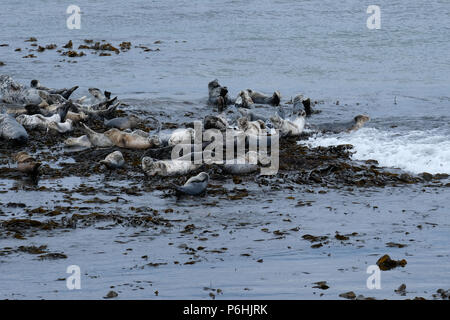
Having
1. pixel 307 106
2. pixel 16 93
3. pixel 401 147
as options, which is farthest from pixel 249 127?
pixel 16 93

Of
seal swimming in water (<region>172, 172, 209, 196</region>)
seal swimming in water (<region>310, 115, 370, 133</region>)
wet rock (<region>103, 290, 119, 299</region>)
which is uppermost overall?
seal swimming in water (<region>310, 115, 370, 133</region>)

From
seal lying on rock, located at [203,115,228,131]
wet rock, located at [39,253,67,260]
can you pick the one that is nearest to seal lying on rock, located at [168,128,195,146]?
seal lying on rock, located at [203,115,228,131]

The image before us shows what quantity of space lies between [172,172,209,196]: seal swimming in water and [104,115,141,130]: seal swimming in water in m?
3.24

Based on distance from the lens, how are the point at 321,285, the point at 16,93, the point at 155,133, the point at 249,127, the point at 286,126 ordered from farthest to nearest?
the point at 16,93 < the point at 155,133 < the point at 286,126 < the point at 249,127 < the point at 321,285

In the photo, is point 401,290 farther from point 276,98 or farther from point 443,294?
point 276,98

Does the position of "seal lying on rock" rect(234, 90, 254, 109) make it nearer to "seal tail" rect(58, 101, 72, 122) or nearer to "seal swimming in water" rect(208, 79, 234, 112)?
"seal swimming in water" rect(208, 79, 234, 112)

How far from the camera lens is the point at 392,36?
21391 millimetres

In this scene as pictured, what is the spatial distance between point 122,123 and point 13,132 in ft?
5.79

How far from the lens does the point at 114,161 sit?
8586 mm

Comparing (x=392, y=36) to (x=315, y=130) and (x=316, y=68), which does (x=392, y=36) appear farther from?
(x=315, y=130)

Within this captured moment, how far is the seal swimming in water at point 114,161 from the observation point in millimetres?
8570

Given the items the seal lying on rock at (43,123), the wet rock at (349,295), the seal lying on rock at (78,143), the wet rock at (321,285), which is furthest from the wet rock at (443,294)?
the seal lying on rock at (43,123)

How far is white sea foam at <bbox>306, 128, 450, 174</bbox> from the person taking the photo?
28.9 ft
